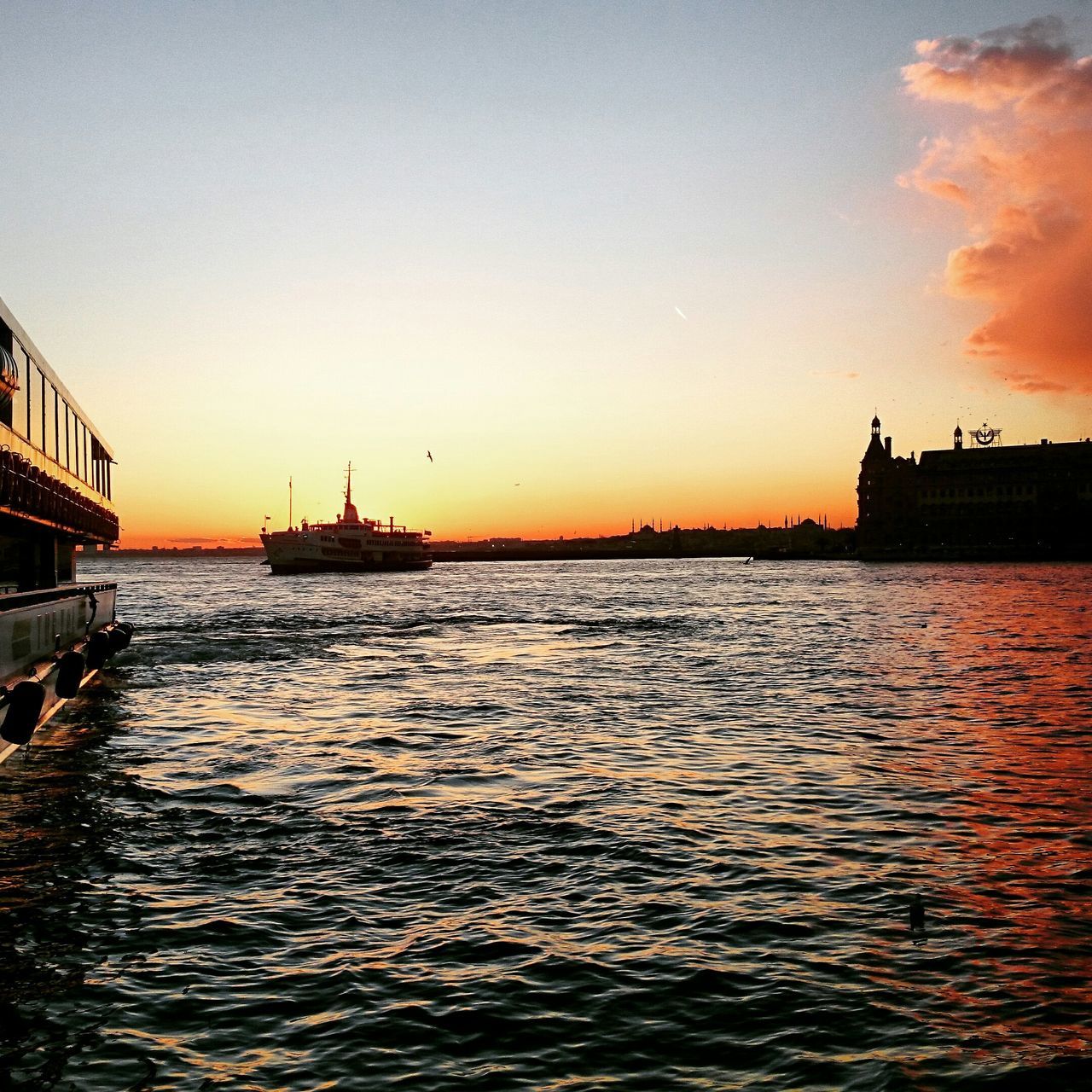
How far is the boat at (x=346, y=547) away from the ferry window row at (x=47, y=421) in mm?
121738

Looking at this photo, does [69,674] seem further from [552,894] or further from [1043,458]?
[1043,458]

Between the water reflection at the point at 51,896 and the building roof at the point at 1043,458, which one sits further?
the building roof at the point at 1043,458

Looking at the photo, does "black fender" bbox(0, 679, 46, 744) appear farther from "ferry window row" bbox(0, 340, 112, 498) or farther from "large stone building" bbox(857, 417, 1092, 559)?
"large stone building" bbox(857, 417, 1092, 559)

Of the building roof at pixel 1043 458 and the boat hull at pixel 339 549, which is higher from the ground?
the building roof at pixel 1043 458

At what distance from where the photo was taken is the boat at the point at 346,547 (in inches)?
5960

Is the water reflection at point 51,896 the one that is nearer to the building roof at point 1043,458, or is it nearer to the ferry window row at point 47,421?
the ferry window row at point 47,421

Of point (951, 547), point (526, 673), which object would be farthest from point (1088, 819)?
point (951, 547)

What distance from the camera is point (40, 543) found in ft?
78.3

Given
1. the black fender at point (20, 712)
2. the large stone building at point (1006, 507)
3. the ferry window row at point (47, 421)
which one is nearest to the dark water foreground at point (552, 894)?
the black fender at point (20, 712)

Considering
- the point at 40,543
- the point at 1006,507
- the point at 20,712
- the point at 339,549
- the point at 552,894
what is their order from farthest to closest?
the point at 1006,507
the point at 339,549
the point at 40,543
the point at 20,712
the point at 552,894

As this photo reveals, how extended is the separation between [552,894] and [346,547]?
149 metres

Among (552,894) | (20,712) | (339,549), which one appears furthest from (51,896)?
(339,549)

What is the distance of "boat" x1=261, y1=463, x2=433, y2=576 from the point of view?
497 feet

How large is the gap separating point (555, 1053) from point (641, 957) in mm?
1781
